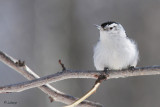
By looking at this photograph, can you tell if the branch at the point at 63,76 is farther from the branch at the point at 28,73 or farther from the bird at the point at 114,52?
the bird at the point at 114,52

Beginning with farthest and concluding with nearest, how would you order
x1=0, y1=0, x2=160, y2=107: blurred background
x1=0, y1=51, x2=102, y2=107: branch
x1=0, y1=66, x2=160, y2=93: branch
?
x1=0, y1=0, x2=160, y2=107: blurred background < x1=0, y1=51, x2=102, y2=107: branch < x1=0, y1=66, x2=160, y2=93: branch

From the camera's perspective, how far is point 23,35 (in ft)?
25.0

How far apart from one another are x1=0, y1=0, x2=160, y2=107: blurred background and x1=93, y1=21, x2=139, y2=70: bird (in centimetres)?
282

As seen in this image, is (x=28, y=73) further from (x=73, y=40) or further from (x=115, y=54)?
(x=73, y=40)

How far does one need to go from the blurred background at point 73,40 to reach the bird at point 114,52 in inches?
111

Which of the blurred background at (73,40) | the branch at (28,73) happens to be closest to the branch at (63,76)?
the branch at (28,73)

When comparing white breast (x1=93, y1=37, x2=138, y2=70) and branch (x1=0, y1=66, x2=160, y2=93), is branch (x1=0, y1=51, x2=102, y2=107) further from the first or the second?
white breast (x1=93, y1=37, x2=138, y2=70)

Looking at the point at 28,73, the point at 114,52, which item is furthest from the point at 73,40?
the point at 28,73

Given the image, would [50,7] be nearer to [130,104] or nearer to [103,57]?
[130,104]

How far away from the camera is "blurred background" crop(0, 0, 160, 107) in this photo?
5980 mm

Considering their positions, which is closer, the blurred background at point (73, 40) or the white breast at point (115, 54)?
the white breast at point (115, 54)

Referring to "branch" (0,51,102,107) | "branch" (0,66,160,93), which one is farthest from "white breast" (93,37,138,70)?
"branch" (0,51,102,107)

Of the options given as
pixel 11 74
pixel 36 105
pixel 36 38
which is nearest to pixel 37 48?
pixel 36 38

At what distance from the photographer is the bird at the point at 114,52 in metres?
3.06
